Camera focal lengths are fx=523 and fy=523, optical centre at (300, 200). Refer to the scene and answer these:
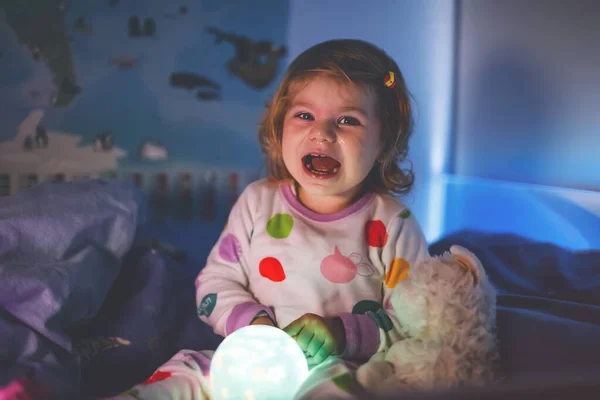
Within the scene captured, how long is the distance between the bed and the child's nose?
40 centimetres

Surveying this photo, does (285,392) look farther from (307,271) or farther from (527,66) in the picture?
(527,66)

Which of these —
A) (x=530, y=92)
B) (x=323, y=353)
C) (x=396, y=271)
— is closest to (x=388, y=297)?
(x=396, y=271)

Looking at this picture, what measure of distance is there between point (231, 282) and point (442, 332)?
0.40 metres

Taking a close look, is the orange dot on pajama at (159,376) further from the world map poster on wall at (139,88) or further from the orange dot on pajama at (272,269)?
the world map poster on wall at (139,88)

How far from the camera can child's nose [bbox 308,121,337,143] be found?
0.87 m

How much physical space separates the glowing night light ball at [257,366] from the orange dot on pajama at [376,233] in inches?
12.5

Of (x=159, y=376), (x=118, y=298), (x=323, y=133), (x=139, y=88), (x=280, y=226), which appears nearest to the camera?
(x=159, y=376)

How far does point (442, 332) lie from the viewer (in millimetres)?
725

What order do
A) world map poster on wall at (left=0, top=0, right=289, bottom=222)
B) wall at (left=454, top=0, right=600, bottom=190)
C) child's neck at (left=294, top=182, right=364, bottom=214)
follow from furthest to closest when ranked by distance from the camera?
1. world map poster on wall at (left=0, top=0, right=289, bottom=222)
2. wall at (left=454, top=0, right=600, bottom=190)
3. child's neck at (left=294, top=182, right=364, bottom=214)

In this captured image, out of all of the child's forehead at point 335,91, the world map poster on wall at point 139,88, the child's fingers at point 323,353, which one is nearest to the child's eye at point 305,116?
the child's forehead at point 335,91

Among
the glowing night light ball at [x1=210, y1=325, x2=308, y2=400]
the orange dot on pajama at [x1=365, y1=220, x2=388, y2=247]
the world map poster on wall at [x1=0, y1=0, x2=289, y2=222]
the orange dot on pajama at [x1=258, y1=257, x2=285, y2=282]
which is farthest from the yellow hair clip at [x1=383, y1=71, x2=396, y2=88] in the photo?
the world map poster on wall at [x1=0, y1=0, x2=289, y2=222]

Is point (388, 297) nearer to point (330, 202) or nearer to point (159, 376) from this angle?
point (330, 202)

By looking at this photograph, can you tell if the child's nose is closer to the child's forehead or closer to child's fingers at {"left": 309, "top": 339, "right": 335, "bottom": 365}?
the child's forehead

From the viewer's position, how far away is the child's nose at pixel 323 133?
87 centimetres
